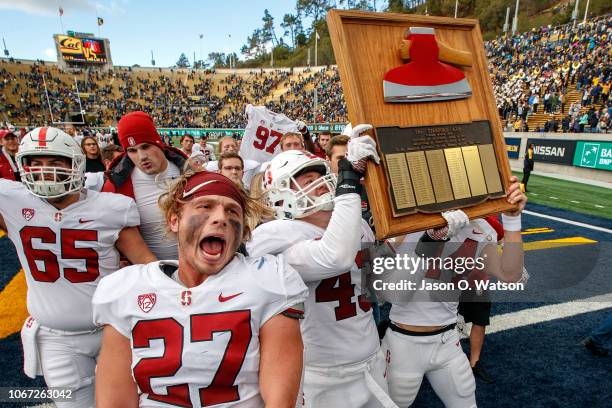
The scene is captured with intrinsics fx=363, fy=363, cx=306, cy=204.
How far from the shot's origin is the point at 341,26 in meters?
1.80

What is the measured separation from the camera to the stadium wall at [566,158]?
1417cm

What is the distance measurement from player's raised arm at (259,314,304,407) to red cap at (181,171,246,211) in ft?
1.87

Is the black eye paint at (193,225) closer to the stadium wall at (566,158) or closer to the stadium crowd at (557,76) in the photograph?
the stadium wall at (566,158)

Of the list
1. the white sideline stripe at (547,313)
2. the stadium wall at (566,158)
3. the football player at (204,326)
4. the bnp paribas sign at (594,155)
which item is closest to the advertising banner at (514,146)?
the stadium wall at (566,158)

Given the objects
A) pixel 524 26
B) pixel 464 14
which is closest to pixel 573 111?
pixel 524 26

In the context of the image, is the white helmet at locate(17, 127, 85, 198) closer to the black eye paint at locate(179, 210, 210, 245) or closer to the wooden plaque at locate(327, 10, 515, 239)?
the black eye paint at locate(179, 210, 210, 245)

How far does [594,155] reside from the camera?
1424cm

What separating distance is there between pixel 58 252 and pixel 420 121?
7.76ft

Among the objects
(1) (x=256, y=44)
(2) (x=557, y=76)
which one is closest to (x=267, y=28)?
(1) (x=256, y=44)

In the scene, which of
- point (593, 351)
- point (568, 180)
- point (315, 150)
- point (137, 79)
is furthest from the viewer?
point (137, 79)

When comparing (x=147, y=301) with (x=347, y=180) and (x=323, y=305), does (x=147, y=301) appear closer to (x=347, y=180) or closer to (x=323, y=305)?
(x=323, y=305)

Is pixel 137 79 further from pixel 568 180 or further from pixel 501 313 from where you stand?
pixel 501 313

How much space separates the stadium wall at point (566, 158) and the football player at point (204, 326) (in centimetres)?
1694

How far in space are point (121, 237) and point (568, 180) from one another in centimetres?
1687
